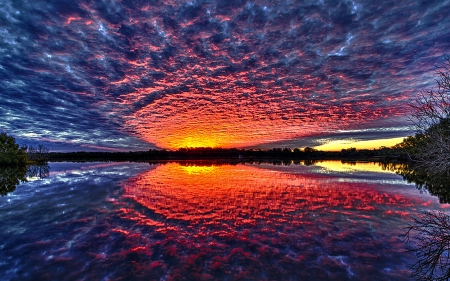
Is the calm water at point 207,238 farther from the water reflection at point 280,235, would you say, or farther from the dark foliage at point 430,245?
the dark foliage at point 430,245

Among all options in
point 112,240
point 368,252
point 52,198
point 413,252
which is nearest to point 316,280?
point 368,252

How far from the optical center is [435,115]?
1634cm

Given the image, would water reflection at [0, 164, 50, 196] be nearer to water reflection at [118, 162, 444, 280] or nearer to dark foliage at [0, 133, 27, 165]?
water reflection at [118, 162, 444, 280]

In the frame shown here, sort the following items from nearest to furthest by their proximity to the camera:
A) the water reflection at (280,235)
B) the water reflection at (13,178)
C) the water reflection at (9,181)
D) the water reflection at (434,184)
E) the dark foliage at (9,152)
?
the water reflection at (280,235) → the water reflection at (434,184) → the water reflection at (9,181) → the water reflection at (13,178) → the dark foliage at (9,152)

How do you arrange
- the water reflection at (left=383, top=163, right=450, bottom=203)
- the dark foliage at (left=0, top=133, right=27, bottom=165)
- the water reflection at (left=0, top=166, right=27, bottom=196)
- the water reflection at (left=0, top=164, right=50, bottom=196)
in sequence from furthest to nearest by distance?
the dark foliage at (left=0, top=133, right=27, bottom=165)
the water reflection at (left=0, top=164, right=50, bottom=196)
the water reflection at (left=0, top=166, right=27, bottom=196)
the water reflection at (left=383, top=163, right=450, bottom=203)

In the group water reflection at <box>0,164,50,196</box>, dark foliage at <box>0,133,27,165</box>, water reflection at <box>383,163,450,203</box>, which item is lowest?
water reflection at <box>0,164,50,196</box>

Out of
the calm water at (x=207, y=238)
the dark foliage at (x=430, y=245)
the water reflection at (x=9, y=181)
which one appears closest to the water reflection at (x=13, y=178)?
the water reflection at (x=9, y=181)

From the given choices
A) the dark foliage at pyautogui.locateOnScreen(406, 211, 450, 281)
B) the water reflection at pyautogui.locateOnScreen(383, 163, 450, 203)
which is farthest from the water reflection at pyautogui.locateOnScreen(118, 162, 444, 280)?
the water reflection at pyautogui.locateOnScreen(383, 163, 450, 203)

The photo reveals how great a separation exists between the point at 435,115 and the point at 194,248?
20075 mm

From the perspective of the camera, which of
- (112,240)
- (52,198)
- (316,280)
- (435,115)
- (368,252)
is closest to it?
(316,280)

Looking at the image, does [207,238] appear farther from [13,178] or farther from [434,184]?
[13,178]

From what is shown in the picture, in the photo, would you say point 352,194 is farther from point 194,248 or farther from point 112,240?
point 112,240

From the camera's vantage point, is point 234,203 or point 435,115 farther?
point 234,203

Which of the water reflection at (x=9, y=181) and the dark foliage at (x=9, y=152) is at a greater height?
the dark foliage at (x=9, y=152)
